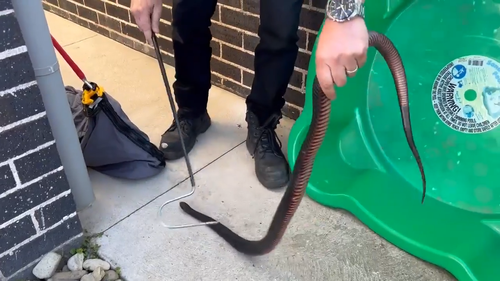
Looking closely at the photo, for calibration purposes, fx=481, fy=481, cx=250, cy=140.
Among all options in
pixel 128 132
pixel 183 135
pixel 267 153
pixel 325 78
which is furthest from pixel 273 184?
pixel 325 78

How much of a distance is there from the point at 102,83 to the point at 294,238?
130 centimetres

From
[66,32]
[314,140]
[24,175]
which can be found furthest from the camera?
[66,32]

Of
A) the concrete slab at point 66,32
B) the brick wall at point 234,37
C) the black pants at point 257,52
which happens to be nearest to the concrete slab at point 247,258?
the black pants at point 257,52

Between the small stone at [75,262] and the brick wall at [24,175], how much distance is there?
0.18ft

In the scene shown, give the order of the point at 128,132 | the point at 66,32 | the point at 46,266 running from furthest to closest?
the point at 66,32 < the point at 128,132 < the point at 46,266

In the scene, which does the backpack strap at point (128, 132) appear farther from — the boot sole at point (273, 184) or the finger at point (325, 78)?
the finger at point (325, 78)

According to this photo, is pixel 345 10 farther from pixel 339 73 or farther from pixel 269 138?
pixel 269 138

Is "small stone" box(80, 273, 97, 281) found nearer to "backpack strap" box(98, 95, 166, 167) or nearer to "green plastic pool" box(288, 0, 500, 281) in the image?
"backpack strap" box(98, 95, 166, 167)

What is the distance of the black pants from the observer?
148 cm

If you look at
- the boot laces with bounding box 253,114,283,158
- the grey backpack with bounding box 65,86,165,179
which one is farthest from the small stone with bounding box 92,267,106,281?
the boot laces with bounding box 253,114,283,158

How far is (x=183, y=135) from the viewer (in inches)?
71.4

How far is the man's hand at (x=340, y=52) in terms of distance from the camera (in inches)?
32.0

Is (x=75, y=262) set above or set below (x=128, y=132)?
below

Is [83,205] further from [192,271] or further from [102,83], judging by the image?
[102,83]
